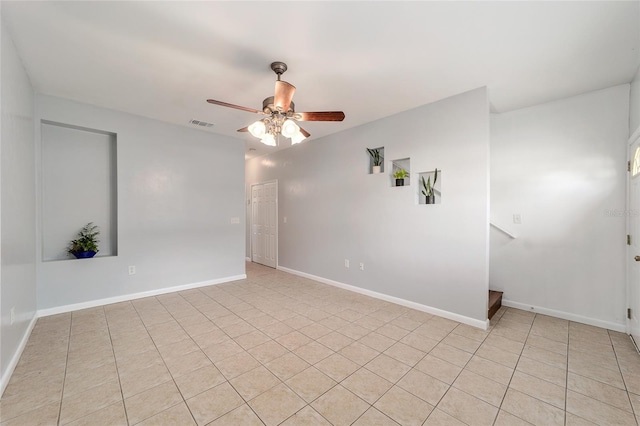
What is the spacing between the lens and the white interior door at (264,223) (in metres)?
6.16

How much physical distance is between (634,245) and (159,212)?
5951 mm

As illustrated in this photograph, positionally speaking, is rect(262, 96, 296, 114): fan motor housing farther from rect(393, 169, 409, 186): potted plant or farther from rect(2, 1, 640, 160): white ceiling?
rect(393, 169, 409, 186): potted plant

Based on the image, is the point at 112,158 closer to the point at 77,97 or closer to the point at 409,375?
the point at 77,97

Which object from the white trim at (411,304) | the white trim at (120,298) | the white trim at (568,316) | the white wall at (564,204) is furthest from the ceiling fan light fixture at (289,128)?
the white trim at (568,316)

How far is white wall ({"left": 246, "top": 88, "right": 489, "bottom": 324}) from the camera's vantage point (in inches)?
121

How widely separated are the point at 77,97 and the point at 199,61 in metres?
2.13

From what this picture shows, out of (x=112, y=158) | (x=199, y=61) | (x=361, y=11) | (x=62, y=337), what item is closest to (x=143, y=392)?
(x=62, y=337)

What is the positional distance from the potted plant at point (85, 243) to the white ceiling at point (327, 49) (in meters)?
1.77

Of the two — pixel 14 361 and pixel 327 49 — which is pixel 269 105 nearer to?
pixel 327 49

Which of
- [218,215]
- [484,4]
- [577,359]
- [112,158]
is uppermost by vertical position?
[484,4]

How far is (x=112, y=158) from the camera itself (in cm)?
397

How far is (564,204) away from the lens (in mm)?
3230

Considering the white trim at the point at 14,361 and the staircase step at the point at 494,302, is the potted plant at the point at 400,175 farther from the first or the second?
the white trim at the point at 14,361

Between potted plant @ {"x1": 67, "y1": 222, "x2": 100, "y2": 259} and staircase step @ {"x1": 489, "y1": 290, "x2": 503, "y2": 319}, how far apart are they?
524 cm
